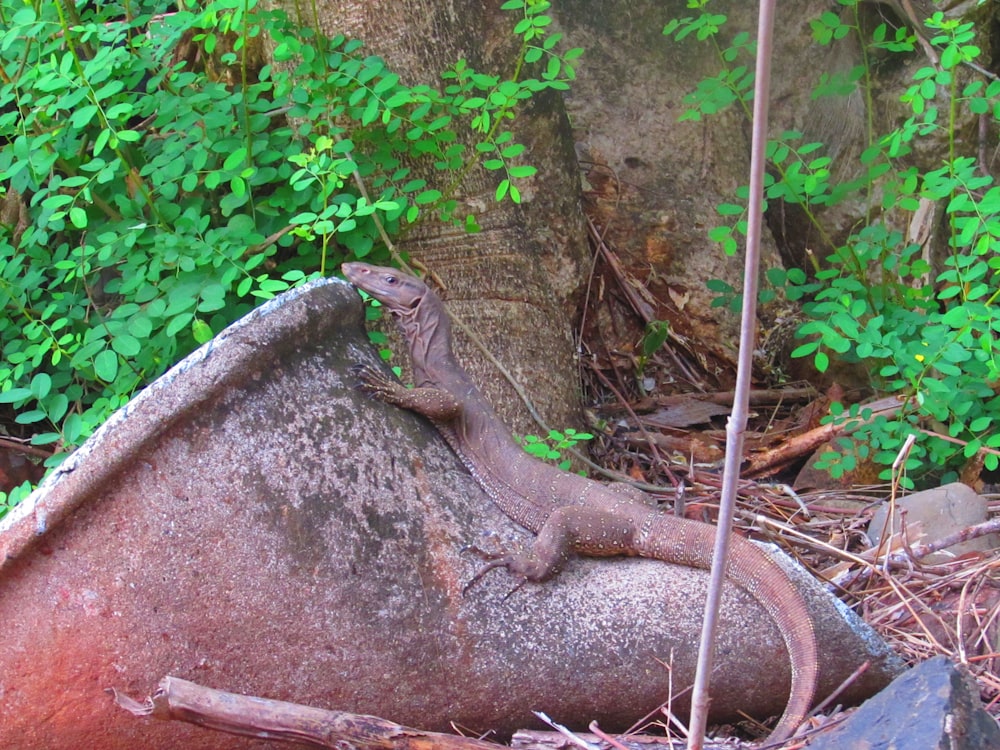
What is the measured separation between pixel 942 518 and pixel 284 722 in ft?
8.52

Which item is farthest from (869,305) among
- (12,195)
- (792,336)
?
(12,195)

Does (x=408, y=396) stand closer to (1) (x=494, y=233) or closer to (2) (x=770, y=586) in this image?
(2) (x=770, y=586)

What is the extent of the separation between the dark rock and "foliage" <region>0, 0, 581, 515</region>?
7.07 ft

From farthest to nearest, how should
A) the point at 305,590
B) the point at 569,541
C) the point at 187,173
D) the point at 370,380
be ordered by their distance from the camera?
the point at 187,173, the point at 569,541, the point at 370,380, the point at 305,590

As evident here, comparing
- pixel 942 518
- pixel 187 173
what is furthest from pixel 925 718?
pixel 187 173

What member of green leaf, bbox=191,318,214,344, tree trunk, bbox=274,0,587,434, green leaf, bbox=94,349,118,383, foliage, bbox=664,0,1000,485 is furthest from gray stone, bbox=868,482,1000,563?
green leaf, bbox=94,349,118,383

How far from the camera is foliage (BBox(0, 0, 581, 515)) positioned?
3.61m

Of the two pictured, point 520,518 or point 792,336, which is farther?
point 792,336

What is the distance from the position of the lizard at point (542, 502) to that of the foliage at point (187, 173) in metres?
0.42

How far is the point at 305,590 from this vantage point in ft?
7.89

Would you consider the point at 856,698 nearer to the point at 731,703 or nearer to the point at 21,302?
the point at 731,703

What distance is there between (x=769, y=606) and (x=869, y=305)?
2.51 meters

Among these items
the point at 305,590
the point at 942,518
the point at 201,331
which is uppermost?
the point at 201,331

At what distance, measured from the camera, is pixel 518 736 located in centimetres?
253
